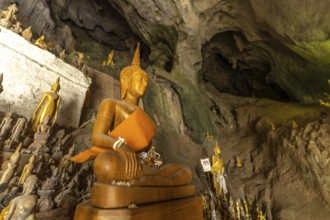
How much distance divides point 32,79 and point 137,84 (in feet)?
17.7

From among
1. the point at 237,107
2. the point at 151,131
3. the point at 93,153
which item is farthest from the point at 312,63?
the point at 93,153

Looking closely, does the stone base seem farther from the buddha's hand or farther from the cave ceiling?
the cave ceiling

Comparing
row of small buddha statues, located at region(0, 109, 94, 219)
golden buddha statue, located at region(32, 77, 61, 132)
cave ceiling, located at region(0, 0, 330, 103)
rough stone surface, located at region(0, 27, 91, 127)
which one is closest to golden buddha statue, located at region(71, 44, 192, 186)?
row of small buddha statues, located at region(0, 109, 94, 219)

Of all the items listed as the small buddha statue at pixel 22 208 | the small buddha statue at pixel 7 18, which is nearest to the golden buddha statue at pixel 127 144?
the small buddha statue at pixel 22 208

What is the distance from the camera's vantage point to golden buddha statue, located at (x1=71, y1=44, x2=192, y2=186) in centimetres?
171

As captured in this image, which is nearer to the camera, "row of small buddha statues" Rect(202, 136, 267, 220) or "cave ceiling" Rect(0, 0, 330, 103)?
"row of small buddha statues" Rect(202, 136, 267, 220)

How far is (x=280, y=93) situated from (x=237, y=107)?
173 inches

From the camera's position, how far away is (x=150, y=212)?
176 cm

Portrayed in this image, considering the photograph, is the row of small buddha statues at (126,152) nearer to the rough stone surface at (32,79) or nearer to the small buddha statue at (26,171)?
the small buddha statue at (26,171)

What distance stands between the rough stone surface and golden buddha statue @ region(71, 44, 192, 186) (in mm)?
4942

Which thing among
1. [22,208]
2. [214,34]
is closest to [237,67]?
[214,34]

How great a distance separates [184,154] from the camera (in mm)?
9297

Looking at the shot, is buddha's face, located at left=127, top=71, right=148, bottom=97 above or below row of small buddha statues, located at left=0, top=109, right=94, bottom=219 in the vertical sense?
above

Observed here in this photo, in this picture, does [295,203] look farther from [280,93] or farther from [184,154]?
[280,93]
